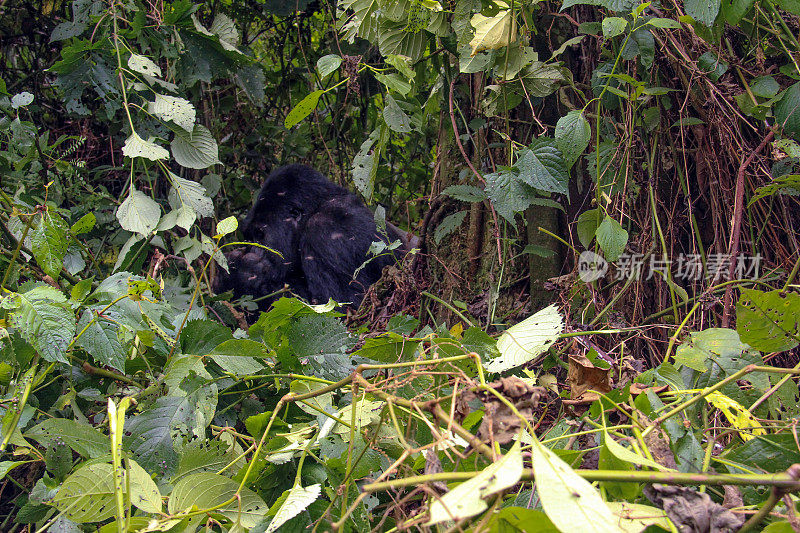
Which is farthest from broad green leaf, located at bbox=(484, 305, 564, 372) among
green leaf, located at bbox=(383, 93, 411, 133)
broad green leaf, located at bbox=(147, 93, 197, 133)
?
broad green leaf, located at bbox=(147, 93, 197, 133)

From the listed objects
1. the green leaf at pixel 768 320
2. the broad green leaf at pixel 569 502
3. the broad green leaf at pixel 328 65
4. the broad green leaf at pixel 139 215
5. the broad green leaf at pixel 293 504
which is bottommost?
the broad green leaf at pixel 139 215

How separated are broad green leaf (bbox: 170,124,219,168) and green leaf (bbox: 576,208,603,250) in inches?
44.1

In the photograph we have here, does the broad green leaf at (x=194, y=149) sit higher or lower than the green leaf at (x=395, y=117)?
lower

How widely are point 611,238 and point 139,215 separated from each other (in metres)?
1.24

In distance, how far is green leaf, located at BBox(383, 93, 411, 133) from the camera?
1598 millimetres

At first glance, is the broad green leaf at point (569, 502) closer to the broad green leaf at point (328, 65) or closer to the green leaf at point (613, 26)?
the green leaf at point (613, 26)

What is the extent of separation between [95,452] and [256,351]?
0.99 ft

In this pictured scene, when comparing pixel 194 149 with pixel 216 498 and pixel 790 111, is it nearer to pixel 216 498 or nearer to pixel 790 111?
pixel 216 498

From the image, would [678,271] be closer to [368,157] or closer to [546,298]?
[546,298]

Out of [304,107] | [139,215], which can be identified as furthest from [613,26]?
[139,215]

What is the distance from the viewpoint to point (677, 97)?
1.60 m

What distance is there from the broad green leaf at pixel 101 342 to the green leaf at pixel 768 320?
3.29 ft

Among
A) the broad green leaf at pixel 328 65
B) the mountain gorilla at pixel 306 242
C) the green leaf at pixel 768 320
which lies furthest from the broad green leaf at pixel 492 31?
the mountain gorilla at pixel 306 242

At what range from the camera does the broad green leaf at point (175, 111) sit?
1.84 m
